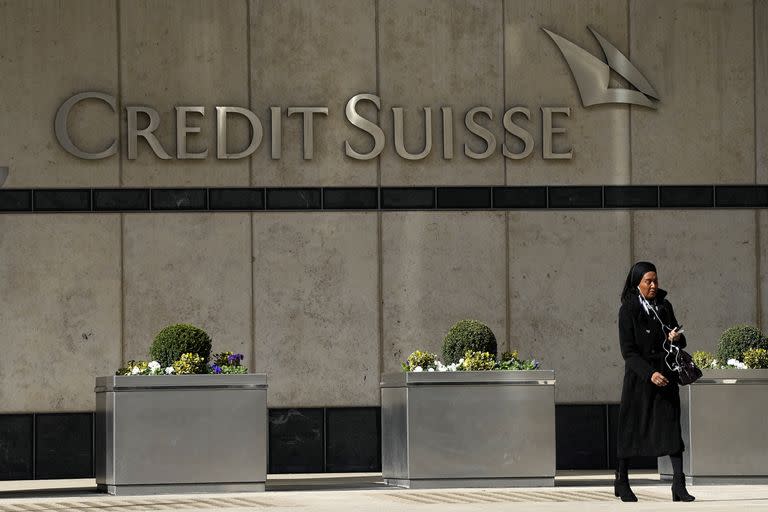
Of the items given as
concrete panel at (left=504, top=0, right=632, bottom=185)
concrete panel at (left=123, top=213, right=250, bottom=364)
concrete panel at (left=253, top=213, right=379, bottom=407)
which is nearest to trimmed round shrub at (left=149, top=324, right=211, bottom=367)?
concrete panel at (left=123, top=213, right=250, bottom=364)

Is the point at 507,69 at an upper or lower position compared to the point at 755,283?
upper

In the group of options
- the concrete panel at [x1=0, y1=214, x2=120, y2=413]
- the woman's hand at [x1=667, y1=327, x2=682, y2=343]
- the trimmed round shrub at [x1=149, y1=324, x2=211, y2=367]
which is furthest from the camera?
the concrete panel at [x1=0, y1=214, x2=120, y2=413]

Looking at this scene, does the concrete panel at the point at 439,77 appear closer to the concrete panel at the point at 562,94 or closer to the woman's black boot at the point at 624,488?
the concrete panel at the point at 562,94

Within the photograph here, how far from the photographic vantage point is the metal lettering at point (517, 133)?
59.4ft

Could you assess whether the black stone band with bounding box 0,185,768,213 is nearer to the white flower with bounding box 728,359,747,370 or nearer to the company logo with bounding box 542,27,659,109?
the company logo with bounding box 542,27,659,109

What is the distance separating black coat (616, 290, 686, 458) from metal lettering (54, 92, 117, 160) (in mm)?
7007

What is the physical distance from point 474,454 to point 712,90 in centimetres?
620

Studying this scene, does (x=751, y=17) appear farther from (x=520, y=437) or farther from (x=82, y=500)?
(x=82, y=500)

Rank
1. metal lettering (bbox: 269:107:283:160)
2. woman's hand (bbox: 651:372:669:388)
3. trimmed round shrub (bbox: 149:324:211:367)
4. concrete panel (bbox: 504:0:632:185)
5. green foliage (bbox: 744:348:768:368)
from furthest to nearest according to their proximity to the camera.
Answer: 1. concrete panel (bbox: 504:0:632:185)
2. metal lettering (bbox: 269:107:283:160)
3. green foliage (bbox: 744:348:768:368)
4. trimmed round shrub (bbox: 149:324:211:367)
5. woman's hand (bbox: 651:372:669:388)

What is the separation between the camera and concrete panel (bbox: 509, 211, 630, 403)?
59.1ft

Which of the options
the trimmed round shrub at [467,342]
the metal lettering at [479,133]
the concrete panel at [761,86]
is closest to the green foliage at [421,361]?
the trimmed round shrub at [467,342]

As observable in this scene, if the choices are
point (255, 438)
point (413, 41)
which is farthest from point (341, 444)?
point (413, 41)

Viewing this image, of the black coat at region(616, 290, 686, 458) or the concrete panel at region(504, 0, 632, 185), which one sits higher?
the concrete panel at region(504, 0, 632, 185)

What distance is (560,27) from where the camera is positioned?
1830 cm
